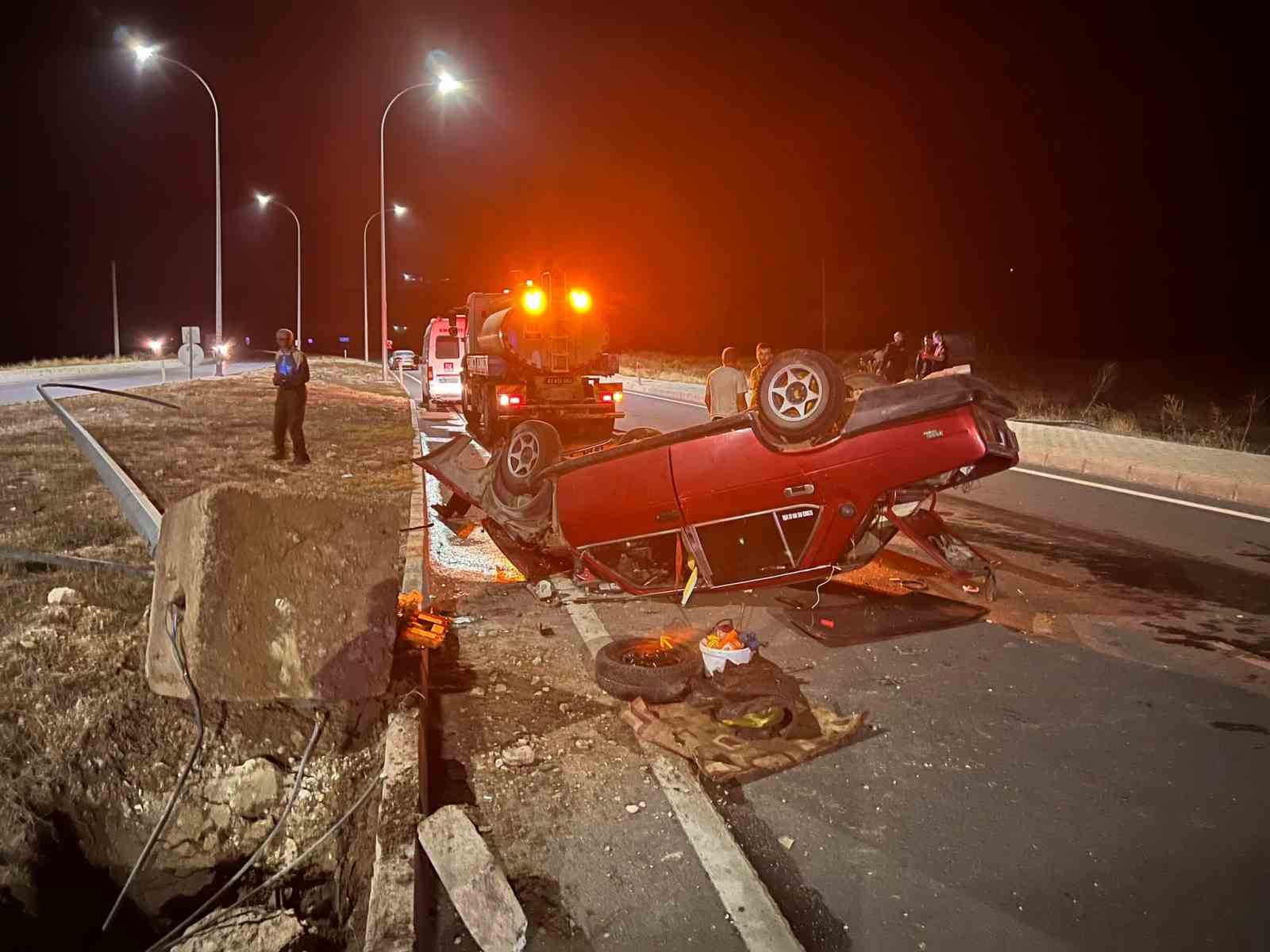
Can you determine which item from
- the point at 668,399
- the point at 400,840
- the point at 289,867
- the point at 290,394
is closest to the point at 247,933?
the point at 289,867

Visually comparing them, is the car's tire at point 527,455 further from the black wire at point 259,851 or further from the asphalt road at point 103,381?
the asphalt road at point 103,381

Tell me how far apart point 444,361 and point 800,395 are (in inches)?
680

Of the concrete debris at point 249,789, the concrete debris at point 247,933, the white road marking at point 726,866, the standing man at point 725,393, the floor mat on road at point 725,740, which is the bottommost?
the concrete debris at point 247,933

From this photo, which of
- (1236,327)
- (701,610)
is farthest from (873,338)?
(701,610)

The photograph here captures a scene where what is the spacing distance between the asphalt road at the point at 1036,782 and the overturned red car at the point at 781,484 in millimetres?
461

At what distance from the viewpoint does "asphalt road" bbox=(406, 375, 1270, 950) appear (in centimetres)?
299

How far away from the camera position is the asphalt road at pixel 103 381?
25.8m

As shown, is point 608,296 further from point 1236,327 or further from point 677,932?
point 1236,327

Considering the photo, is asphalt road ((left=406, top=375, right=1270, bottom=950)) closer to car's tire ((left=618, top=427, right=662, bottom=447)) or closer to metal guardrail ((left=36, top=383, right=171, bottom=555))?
car's tire ((left=618, top=427, right=662, bottom=447))

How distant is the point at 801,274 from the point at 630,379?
161ft

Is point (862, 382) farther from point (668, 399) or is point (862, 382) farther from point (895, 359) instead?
point (668, 399)

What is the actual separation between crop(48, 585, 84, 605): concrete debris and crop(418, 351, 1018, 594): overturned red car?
9.12ft

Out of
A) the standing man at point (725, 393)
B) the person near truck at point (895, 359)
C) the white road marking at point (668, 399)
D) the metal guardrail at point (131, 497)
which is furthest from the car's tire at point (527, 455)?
the white road marking at point (668, 399)

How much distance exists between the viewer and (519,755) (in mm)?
4008
